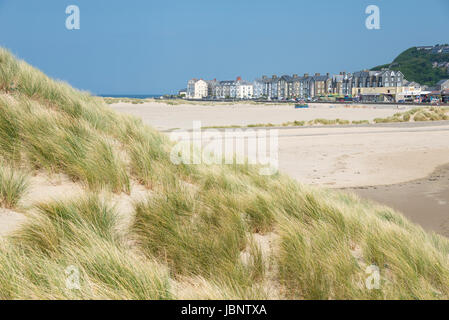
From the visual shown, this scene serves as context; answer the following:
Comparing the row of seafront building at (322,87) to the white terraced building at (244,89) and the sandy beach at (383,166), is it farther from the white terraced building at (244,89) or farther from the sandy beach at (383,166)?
the sandy beach at (383,166)

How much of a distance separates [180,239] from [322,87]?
12904 centimetres

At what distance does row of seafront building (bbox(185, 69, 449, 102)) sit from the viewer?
9881cm

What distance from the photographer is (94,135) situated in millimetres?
5512

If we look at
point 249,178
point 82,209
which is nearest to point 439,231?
point 249,178

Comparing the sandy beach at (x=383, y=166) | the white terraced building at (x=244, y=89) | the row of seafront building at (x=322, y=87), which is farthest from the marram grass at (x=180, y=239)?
the white terraced building at (x=244, y=89)

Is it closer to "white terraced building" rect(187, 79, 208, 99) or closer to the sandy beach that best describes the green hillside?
"white terraced building" rect(187, 79, 208, 99)

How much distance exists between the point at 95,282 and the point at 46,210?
1.21 metres

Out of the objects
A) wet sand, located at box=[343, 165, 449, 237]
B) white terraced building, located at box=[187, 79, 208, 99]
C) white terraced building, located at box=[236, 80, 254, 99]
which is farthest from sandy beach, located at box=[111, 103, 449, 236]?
white terraced building, located at box=[187, 79, 208, 99]

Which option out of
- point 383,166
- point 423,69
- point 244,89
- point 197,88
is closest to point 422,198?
point 383,166

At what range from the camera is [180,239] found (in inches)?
127

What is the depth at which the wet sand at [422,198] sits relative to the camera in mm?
6633

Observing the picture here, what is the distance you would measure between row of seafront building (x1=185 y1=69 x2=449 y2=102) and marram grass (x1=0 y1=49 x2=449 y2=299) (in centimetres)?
9773

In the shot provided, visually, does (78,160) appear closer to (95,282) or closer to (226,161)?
(95,282)

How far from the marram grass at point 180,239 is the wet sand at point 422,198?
5.02 ft
